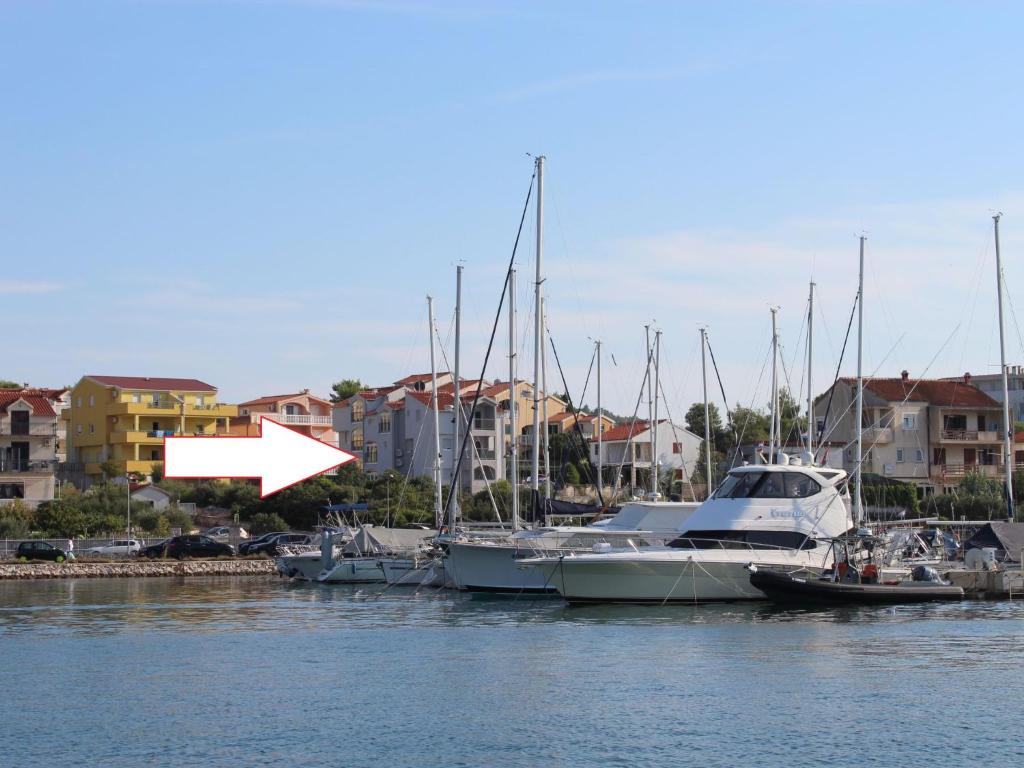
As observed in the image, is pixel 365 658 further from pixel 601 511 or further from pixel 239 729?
pixel 601 511

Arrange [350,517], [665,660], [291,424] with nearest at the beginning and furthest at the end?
[665,660], [350,517], [291,424]

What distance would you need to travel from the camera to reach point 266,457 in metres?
52.7

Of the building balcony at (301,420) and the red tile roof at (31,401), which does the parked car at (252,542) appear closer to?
the red tile roof at (31,401)

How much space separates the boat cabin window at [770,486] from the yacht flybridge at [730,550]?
0.03 meters

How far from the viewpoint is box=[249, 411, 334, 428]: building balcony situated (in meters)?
126

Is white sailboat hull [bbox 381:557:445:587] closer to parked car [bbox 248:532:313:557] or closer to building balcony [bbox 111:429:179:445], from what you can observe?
parked car [bbox 248:532:313:557]

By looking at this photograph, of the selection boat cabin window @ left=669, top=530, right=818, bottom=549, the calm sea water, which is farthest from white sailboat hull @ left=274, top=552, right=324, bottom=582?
boat cabin window @ left=669, top=530, right=818, bottom=549

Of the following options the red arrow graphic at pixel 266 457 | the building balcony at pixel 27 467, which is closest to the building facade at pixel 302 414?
the building balcony at pixel 27 467

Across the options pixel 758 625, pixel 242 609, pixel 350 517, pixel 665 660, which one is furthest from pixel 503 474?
pixel 665 660

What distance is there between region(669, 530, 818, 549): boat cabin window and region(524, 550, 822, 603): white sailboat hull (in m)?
0.85

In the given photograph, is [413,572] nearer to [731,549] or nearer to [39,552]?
[731,549]

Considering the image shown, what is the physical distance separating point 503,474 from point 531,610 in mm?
60204

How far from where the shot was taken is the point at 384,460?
4464 inches

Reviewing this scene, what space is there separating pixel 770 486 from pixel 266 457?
18.5 metres
